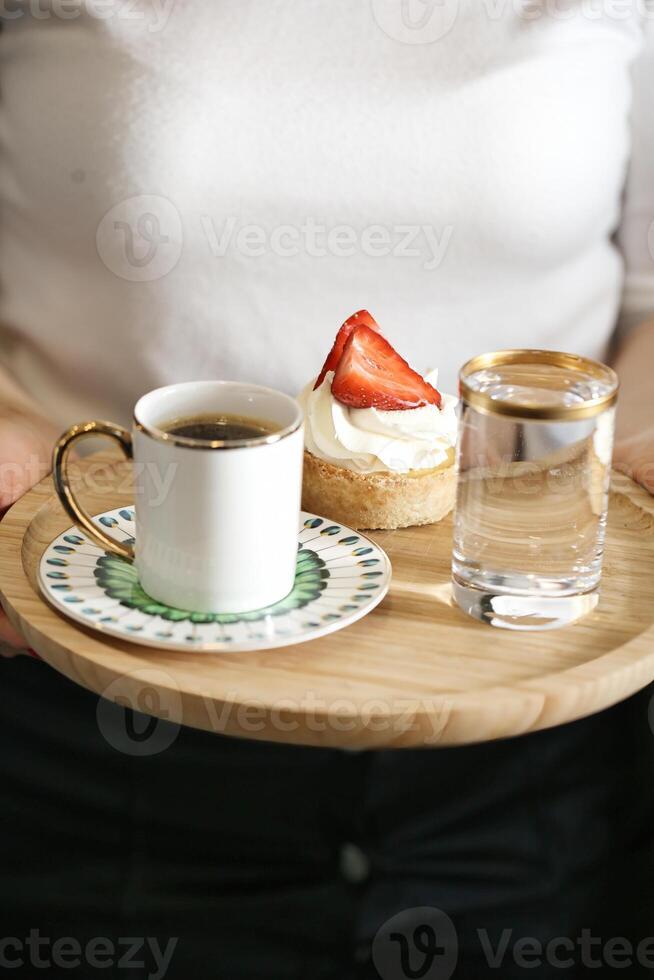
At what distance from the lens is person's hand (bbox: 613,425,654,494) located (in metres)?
1.14

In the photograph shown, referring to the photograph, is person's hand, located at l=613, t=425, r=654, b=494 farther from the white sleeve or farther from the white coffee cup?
the white coffee cup

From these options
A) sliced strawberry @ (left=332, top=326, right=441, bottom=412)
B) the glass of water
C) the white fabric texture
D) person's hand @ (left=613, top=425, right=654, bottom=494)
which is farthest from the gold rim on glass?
the white fabric texture

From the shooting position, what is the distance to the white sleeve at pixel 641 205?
1319 millimetres

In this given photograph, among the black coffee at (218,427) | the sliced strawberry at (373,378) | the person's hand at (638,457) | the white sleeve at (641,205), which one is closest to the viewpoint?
the black coffee at (218,427)

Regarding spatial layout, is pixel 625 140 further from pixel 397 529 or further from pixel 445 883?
pixel 445 883

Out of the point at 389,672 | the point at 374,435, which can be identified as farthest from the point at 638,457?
the point at 389,672

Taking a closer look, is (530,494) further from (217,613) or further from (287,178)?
(287,178)

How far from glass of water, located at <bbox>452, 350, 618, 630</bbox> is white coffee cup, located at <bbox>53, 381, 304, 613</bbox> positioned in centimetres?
14

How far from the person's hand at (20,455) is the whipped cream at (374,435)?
30 cm

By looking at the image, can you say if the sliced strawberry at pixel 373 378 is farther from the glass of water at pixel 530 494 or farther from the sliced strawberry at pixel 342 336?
the glass of water at pixel 530 494

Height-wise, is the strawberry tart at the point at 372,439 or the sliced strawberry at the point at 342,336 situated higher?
the sliced strawberry at the point at 342,336

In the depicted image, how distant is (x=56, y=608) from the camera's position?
0.87 m

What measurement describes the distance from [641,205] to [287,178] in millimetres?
457

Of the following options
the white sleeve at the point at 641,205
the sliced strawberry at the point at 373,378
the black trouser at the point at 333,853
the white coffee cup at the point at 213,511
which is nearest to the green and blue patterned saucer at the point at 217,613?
the white coffee cup at the point at 213,511
